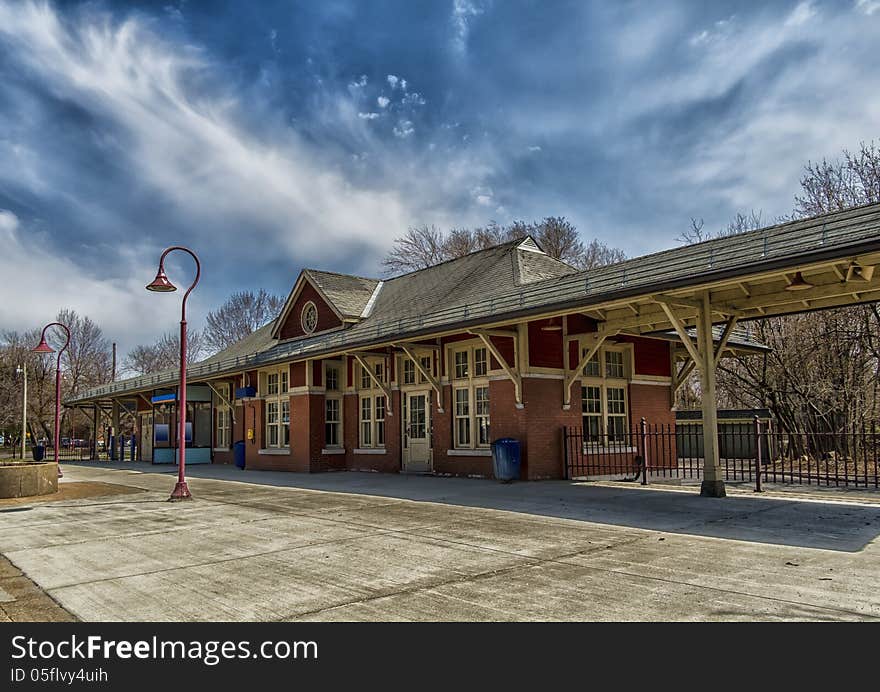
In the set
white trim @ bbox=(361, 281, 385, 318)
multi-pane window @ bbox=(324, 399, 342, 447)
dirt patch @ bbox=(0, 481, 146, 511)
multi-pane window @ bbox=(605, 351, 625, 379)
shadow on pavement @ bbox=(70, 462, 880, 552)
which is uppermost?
white trim @ bbox=(361, 281, 385, 318)

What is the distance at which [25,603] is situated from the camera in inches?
246

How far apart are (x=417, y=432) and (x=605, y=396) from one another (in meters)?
5.56

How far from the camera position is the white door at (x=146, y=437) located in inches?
1457

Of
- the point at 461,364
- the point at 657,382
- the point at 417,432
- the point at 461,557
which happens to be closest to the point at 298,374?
the point at 417,432

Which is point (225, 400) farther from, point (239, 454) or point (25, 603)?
point (25, 603)

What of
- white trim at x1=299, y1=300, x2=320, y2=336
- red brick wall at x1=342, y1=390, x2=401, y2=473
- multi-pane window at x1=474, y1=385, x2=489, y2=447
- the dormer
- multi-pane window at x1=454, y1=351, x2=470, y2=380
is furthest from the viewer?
white trim at x1=299, y1=300, x2=320, y2=336

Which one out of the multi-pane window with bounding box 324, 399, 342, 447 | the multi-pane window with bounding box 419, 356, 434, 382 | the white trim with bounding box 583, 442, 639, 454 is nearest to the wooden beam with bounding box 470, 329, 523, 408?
the white trim with bounding box 583, 442, 639, 454

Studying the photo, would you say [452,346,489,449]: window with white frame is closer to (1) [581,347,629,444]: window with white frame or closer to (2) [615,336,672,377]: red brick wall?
(1) [581,347,629,444]: window with white frame

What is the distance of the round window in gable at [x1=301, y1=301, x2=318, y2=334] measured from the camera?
85.7 feet

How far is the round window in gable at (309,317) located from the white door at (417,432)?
22.9 feet

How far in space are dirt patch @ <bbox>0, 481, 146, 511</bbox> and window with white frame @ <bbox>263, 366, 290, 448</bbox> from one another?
632cm

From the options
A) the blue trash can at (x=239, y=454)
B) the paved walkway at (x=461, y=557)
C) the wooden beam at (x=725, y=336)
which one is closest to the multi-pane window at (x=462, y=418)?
the paved walkway at (x=461, y=557)
